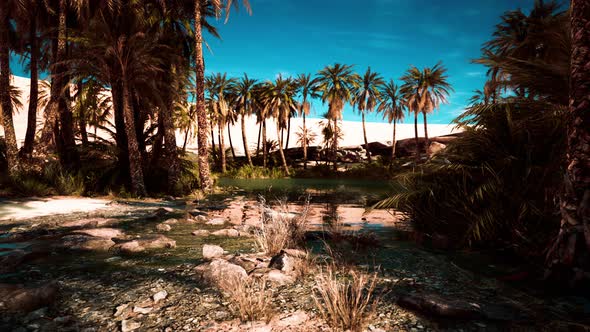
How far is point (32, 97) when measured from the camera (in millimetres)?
15211

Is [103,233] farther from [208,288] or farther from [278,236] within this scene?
[208,288]

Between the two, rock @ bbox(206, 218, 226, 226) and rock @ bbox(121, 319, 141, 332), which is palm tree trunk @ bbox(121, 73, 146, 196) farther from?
rock @ bbox(121, 319, 141, 332)

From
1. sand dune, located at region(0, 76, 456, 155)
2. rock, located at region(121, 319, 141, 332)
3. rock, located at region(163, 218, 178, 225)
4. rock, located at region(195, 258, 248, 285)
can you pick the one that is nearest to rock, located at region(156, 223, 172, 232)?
rock, located at region(163, 218, 178, 225)

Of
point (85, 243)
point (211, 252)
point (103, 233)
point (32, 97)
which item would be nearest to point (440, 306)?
point (211, 252)

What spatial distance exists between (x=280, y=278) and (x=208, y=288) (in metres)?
0.88

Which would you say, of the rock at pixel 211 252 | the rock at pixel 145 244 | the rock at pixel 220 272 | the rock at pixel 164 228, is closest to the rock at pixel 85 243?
the rock at pixel 145 244

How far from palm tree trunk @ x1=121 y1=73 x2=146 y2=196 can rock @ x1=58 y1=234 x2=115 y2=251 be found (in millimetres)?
8148

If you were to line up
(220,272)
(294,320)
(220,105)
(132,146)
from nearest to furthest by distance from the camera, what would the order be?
(294,320) → (220,272) → (132,146) → (220,105)

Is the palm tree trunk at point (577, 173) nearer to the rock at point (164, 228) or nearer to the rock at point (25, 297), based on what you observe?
the rock at point (25, 297)

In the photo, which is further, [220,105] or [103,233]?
[220,105]

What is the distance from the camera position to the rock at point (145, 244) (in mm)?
5423

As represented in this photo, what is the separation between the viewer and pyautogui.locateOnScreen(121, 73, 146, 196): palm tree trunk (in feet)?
42.6

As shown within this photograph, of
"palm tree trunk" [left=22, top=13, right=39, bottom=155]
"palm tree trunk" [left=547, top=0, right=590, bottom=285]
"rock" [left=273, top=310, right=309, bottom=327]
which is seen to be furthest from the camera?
"palm tree trunk" [left=22, top=13, right=39, bottom=155]

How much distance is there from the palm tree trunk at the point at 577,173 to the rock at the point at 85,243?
6.59m
